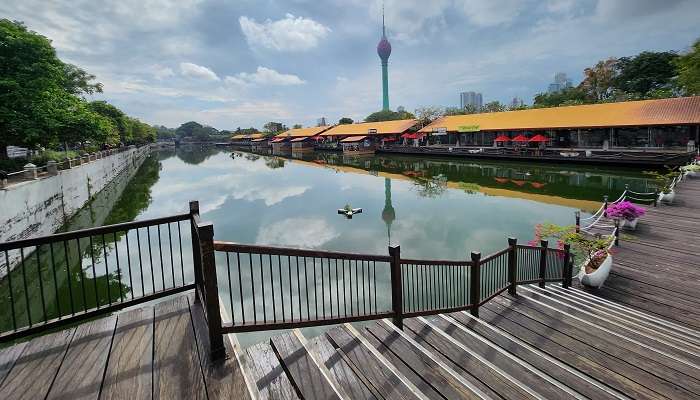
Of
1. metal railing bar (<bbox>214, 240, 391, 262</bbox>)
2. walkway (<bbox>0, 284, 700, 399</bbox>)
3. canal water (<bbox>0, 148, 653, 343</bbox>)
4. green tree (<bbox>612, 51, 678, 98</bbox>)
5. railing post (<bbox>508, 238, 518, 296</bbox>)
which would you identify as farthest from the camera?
green tree (<bbox>612, 51, 678, 98</bbox>)

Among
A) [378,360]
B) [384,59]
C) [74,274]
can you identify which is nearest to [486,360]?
[378,360]

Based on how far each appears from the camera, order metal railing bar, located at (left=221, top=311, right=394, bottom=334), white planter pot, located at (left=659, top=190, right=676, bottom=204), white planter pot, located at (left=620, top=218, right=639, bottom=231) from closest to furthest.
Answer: metal railing bar, located at (left=221, top=311, right=394, bottom=334)
white planter pot, located at (left=620, top=218, right=639, bottom=231)
white planter pot, located at (left=659, top=190, right=676, bottom=204)

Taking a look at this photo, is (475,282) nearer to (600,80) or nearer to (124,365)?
(124,365)

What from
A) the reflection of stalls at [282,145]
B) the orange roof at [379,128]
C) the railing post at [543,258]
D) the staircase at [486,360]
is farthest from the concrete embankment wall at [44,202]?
the reflection of stalls at [282,145]

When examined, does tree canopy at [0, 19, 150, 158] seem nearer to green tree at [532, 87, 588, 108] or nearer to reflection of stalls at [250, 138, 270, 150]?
green tree at [532, 87, 588, 108]

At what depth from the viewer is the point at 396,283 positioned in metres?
3.86

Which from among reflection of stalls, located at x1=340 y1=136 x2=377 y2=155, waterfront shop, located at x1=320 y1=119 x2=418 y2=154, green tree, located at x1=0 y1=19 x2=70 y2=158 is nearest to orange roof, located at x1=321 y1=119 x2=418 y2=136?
waterfront shop, located at x1=320 y1=119 x2=418 y2=154

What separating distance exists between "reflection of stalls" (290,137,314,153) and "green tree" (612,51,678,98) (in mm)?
51102

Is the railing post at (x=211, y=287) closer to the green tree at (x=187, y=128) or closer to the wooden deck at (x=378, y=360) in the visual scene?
the wooden deck at (x=378, y=360)

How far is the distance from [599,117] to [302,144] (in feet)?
175

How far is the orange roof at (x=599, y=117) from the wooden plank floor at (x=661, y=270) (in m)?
21.2

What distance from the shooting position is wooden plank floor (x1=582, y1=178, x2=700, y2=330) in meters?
5.88

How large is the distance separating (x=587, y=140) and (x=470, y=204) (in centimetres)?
2237

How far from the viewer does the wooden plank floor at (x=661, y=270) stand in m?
5.88
